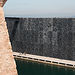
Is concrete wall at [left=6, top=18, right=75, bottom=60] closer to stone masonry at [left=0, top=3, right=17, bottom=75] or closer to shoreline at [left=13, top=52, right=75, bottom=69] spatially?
shoreline at [left=13, top=52, right=75, bottom=69]

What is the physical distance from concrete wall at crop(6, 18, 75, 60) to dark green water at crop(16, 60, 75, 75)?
10.9 feet

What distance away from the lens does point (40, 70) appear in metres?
25.7

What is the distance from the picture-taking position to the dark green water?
24.4 m

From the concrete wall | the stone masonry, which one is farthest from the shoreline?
the stone masonry

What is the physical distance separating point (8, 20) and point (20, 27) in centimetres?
358

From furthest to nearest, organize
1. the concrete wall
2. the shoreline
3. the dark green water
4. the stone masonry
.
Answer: the concrete wall < the shoreline < the dark green water < the stone masonry

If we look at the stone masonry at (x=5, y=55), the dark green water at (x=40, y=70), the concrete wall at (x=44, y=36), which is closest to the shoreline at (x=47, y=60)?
the concrete wall at (x=44, y=36)

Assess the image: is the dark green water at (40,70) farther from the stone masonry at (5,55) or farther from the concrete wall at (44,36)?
the stone masonry at (5,55)

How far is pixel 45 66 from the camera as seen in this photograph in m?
27.7

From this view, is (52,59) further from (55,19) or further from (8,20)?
(8,20)

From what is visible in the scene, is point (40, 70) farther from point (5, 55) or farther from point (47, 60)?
point (5, 55)

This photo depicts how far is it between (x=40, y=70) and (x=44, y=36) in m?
7.35

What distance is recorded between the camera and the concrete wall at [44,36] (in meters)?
28.6

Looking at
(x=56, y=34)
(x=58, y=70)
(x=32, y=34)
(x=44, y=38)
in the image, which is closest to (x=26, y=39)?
(x=32, y=34)
